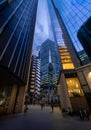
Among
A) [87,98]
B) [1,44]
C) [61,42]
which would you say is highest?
[61,42]

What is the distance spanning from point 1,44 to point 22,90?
12264 mm

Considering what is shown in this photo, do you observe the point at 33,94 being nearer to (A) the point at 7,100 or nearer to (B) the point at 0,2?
(A) the point at 7,100

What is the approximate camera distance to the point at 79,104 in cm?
1448

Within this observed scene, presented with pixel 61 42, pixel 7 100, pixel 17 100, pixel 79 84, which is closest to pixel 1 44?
pixel 7 100

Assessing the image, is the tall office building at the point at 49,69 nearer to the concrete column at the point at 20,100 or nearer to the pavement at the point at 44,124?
the concrete column at the point at 20,100

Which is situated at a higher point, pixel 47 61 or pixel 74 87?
pixel 47 61

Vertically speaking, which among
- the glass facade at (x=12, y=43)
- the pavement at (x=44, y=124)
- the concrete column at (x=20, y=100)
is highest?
the glass facade at (x=12, y=43)

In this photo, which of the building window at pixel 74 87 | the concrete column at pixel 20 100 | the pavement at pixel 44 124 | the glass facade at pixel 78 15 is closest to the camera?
the pavement at pixel 44 124

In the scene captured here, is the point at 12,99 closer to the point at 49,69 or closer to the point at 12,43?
the point at 12,43

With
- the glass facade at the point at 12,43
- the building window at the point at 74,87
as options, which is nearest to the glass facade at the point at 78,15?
the building window at the point at 74,87

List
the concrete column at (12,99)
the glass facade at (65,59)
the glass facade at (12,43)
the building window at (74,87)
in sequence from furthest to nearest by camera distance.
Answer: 1. the glass facade at (65,59)
2. the concrete column at (12,99)
3. the building window at (74,87)
4. the glass facade at (12,43)

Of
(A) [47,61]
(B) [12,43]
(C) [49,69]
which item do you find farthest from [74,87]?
(A) [47,61]

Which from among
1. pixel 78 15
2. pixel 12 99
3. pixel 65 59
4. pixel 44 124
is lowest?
pixel 44 124

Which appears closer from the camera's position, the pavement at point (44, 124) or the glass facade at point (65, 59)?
the pavement at point (44, 124)
